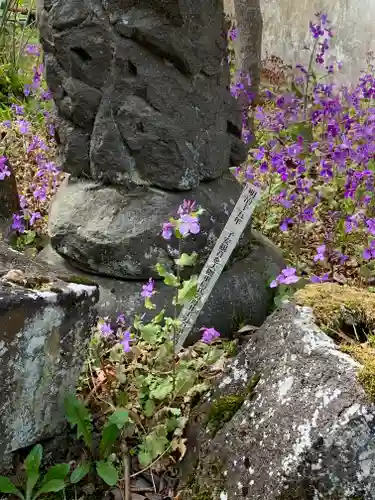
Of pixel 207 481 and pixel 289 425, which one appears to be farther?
pixel 207 481

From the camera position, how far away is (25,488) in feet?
5.67

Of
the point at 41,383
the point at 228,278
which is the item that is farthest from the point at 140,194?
the point at 41,383

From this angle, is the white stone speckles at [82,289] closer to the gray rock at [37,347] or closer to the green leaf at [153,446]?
the gray rock at [37,347]

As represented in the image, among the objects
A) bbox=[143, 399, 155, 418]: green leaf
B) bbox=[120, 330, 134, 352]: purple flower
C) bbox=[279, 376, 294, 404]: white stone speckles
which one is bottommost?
bbox=[143, 399, 155, 418]: green leaf

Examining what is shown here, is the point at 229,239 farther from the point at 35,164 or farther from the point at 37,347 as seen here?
the point at 35,164

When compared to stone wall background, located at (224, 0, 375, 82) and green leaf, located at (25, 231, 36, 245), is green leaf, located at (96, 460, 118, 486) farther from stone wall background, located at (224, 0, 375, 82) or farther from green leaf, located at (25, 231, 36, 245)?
stone wall background, located at (224, 0, 375, 82)

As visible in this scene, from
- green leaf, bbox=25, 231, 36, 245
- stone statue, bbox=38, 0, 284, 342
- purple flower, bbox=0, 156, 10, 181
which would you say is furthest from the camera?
green leaf, bbox=25, 231, 36, 245

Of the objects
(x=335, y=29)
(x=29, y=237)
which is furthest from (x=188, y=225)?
(x=335, y=29)

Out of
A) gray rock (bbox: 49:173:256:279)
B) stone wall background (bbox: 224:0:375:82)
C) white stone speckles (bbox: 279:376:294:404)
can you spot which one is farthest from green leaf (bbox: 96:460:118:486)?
stone wall background (bbox: 224:0:375:82)

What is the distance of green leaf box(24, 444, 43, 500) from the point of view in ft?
5.49

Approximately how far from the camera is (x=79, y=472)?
176cm

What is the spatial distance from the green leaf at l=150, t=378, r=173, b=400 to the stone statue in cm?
67

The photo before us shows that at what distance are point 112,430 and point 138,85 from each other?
4.41ft

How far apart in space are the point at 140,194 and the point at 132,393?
2.81 ft
